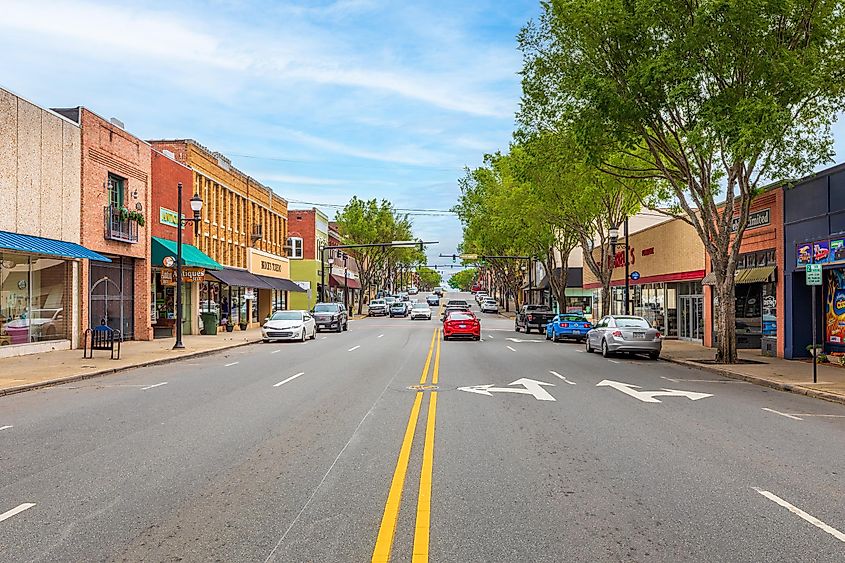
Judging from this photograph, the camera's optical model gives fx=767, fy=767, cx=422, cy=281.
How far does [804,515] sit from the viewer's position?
6336 millimetres

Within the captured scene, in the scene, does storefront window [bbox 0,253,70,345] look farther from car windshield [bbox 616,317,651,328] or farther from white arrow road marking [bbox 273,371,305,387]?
car windshield [bbox 616,317,651,328]

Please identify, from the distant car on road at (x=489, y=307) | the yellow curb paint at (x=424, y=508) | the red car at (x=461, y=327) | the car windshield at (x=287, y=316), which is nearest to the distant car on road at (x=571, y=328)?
the red car at (x=461, y=327)

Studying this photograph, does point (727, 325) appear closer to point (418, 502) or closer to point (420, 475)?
point (420, 475)

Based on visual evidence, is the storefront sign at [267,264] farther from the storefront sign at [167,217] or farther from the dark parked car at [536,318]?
the dark parked car at [536,318]

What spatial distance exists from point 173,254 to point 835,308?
25.4 m

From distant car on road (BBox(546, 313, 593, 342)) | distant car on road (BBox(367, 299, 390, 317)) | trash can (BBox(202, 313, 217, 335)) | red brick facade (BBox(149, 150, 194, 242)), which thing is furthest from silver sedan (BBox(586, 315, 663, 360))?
distant car on road (BBox(367, 299, 390, 317))

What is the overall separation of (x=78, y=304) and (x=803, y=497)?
25.1 m

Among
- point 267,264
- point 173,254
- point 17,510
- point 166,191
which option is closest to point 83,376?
point 17,510

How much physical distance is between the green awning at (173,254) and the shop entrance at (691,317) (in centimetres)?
2170

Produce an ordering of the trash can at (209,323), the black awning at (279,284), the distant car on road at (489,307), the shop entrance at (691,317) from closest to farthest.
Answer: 1. the shop entrance at (691,317)
2. the trash can at (209,323)
3. the black awning at (279,284)
4. the distant car on road at (489,307)

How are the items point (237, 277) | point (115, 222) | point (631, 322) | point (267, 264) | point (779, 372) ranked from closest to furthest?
point (779, 372) < point (631, 322) < point (115, 222) < point (237, 277) < point (267, 264)

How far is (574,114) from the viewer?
21.3 m

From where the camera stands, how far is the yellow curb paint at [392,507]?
17.4 ft

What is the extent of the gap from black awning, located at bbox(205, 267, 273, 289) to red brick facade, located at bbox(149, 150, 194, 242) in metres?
2.63
